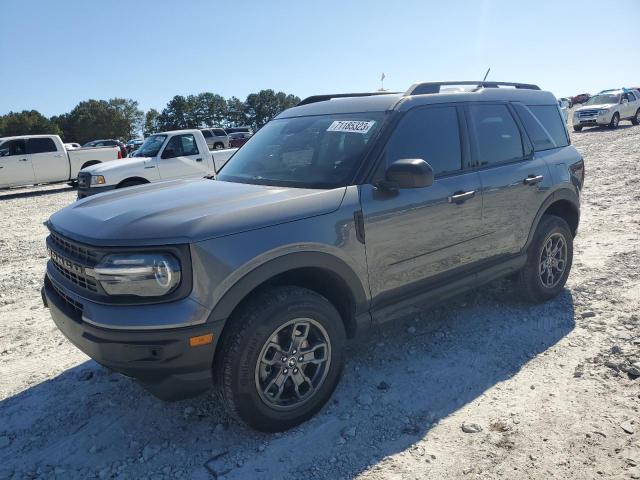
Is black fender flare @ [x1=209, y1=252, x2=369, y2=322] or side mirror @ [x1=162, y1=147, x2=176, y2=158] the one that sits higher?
side mirror @ [x1=162, y1=147, x2=176, y2=158]

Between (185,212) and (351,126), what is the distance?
141cm

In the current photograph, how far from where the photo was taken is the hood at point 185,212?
257cm

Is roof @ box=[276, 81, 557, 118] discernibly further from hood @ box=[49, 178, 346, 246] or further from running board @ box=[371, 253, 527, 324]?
running board @ box=[371, 253, 527, 324]

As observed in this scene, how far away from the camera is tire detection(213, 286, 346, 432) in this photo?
2695 mm

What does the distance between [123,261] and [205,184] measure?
49.3 inches

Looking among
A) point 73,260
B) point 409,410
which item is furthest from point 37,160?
point 409,410

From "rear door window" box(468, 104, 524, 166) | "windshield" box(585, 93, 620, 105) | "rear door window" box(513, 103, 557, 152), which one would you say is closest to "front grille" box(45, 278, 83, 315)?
"rear door window" box(468, 104, 524, 166)

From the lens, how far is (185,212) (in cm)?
277

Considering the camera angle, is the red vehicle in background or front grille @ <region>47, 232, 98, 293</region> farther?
the red vehicle in background

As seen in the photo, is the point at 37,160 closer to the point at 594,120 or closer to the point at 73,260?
the point at 73,260

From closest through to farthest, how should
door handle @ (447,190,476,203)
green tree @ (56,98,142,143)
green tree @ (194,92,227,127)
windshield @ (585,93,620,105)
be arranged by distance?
door handle @ (447,190,476,203) < windshield @ (585,93,620,105) < green tree @ (56,98,142,143) < green tree @ (194,92,227,127)

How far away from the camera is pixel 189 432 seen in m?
3.03

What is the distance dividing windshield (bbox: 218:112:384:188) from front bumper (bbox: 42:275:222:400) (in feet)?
4.20

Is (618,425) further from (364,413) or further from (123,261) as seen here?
(123,261)
